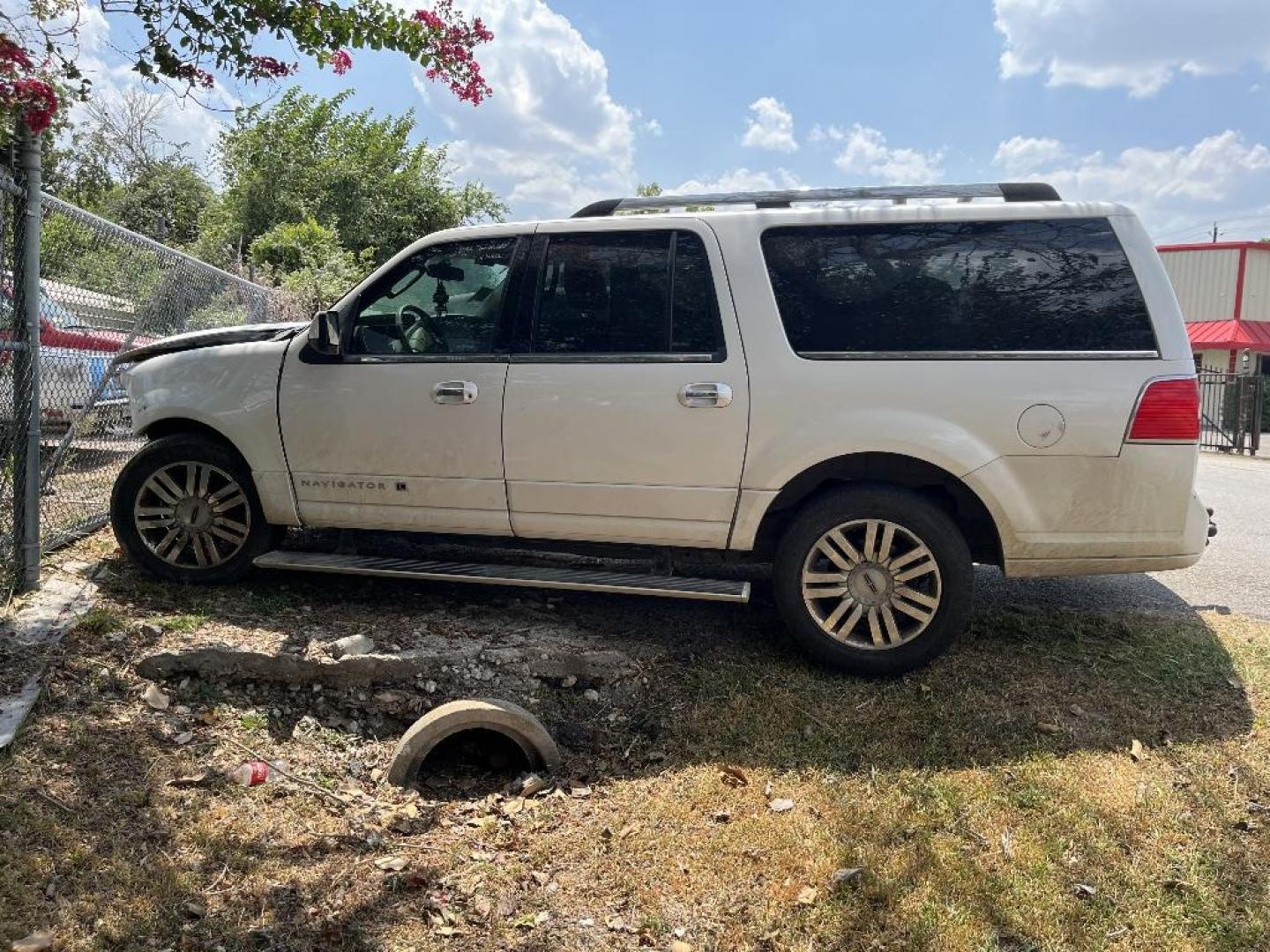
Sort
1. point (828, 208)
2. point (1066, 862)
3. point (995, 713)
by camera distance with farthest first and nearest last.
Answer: point (828, 208), point (995, 713), point (1066, 862)

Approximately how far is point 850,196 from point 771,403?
3.67 feet

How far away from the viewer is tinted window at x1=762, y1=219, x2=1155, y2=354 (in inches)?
155

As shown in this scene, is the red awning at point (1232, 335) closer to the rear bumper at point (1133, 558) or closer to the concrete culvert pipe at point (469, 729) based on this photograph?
the rear bumper at point (1133, 558)

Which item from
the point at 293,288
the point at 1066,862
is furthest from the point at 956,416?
the point at 293,288

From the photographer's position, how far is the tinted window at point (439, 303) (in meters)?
4.55

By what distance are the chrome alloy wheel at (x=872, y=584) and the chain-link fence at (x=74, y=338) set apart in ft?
12.6

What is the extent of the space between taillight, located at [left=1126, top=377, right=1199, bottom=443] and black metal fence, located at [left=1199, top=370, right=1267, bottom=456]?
46.9 feet

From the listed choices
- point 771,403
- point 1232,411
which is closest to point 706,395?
point 771,403

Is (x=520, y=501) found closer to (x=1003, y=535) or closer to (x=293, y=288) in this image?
(x=1003, y=535)

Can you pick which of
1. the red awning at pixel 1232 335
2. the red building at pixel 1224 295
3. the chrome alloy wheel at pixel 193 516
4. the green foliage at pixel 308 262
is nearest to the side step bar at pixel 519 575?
the chrome alloy wheel at pixel 193 516

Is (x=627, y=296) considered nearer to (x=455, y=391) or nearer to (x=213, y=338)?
(x=455, y=391)

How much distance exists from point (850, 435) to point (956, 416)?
17.8 inches

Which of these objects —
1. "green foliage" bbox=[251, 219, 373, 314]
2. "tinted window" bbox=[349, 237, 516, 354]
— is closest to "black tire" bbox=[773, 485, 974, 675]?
"tinted window" bbox=[349, 237, 516, 354]

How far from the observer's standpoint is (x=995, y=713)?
3.85 metres
